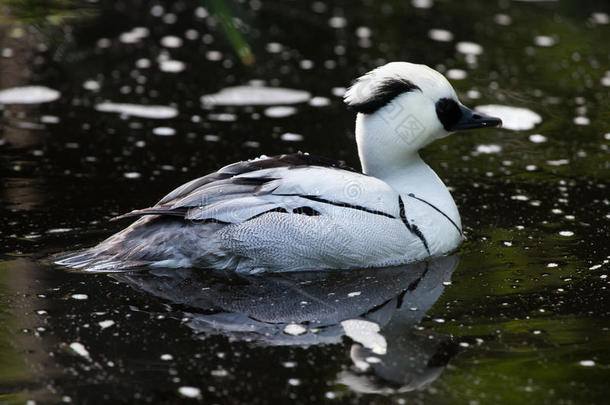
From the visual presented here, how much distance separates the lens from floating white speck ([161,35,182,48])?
12.0 metres

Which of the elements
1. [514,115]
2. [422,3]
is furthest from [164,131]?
[422,3]

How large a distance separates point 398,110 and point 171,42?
21.7 ft

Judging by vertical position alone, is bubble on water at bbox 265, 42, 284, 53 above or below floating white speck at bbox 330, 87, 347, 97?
above

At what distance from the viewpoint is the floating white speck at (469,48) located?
1203 cm

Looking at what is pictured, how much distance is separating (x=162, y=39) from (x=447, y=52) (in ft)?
13.1

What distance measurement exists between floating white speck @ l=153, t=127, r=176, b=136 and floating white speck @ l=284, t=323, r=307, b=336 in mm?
4309

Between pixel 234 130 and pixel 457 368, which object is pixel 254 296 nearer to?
pixel 457 368

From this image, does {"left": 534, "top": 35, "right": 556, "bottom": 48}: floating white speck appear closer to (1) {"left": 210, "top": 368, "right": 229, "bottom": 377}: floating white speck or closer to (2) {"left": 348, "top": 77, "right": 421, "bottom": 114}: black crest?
(2) {"left": 348, "top": 77, "right": 421, "bottom": 114}: black crest

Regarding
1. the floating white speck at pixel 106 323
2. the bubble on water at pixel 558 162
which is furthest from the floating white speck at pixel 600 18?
the floating white speck at pixel 106 323

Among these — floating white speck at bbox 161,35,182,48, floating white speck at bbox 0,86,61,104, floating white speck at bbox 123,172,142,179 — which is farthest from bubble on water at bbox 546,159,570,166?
floating white speck at bbox 161,35,182,48

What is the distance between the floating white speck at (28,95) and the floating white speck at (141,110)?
0.66 metres

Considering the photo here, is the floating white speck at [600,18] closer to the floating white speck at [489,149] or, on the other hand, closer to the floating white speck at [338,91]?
the floating white speck at [338,91]

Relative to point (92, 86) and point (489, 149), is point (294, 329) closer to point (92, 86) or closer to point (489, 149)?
point (489, 149)

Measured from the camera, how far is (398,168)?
21.2ft
